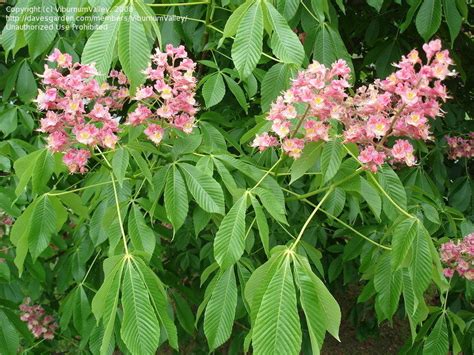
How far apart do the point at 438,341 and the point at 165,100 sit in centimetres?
140

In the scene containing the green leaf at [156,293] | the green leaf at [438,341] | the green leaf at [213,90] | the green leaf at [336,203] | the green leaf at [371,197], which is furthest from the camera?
the green leaf at [438,341]

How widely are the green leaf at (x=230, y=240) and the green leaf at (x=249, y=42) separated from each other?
37 centimetres

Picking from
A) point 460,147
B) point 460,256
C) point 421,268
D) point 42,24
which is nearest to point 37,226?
point 42,24

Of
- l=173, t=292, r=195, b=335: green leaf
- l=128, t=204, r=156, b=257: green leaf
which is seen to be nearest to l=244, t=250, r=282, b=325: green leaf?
l=128, t=204, r=156, b=257: green leaf

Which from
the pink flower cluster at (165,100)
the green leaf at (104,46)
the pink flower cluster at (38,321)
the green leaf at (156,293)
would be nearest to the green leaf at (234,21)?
the pink flower cluster at (165,100)

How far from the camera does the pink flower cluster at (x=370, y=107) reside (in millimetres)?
1345

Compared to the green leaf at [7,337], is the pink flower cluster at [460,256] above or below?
above

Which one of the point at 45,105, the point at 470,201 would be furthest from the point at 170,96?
the point at 470,201

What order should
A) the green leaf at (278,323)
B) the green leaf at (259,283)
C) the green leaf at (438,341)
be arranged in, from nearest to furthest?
the green leaf at (278,323)
the green leaf at (259,283)
the green leaf at (438,341)

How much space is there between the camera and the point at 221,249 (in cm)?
132

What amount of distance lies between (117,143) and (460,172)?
7.12 ft

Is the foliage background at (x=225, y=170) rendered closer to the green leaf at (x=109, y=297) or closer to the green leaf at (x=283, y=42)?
the green leaf at (x=283, y=42)

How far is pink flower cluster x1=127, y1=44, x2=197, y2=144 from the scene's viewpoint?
1.57m

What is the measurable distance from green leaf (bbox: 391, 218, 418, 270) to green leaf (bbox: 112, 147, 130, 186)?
2.22 feet
